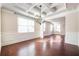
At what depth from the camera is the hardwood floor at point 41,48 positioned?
1.97 metres

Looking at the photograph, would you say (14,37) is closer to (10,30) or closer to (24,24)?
(10,30)

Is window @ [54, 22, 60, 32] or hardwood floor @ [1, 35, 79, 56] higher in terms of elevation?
window @ [54, 22, 60, 32]

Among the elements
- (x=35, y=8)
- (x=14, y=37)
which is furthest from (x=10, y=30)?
(x=35, y=8)

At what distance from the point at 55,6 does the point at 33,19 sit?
636 millimetres

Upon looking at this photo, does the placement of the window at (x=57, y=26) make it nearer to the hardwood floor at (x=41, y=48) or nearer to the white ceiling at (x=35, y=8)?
the hardwood floor at (x=41, y=48)

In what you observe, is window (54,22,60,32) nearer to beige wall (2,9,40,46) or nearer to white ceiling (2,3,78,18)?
white ceiling (2,3,78,18)

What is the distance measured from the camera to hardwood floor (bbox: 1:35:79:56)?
1.97 m

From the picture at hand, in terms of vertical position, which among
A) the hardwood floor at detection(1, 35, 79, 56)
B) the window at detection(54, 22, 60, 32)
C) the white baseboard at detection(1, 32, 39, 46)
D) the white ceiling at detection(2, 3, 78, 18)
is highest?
the white ceiling at detection(2, 3, 78, 18)

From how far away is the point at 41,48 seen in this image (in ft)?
6.66

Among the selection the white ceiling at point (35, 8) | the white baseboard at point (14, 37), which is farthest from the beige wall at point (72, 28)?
the white baseboard at point (14, 37)

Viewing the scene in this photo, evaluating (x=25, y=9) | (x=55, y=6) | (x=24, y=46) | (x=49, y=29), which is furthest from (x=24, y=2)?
(x=24, y=46)

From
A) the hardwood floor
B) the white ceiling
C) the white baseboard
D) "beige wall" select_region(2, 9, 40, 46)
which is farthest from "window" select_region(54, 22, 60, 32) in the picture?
"beige wall" select_region(2, 9, 40, 46)

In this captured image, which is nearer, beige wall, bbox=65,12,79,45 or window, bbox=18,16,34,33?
beige wall, bbox=65,12,79,45

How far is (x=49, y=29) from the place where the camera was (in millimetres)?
2217
